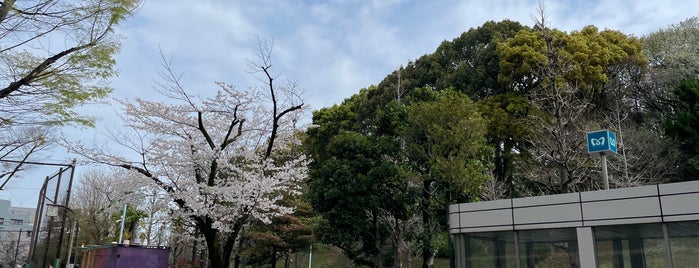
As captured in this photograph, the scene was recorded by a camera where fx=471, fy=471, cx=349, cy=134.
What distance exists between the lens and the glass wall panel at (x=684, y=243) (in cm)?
707

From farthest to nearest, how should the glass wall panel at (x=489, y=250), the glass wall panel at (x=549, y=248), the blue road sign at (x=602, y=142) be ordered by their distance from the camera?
the glass wall panel at (x=489, y=250)
the blue road sign at (x=602, y=142)
the glass wall panel at (x=549, y=248)

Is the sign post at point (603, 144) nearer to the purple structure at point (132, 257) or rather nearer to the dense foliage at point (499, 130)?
the dense foliage at point (499, 130)

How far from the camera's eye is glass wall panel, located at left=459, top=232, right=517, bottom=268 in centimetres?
873

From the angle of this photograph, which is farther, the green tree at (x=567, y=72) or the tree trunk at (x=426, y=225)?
the green tree at (x=567, y=72)

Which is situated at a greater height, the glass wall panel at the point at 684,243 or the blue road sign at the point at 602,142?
the blue road sign at the point at 602,142

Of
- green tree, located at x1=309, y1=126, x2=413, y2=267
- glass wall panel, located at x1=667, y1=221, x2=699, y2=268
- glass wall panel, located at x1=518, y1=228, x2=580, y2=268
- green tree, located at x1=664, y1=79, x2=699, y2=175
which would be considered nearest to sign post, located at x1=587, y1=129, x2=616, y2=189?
glass wall panel, located at x1=518, y1=228, x2=580, y2=268

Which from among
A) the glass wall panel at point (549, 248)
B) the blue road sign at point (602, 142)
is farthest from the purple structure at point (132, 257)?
the blue road sign at point (602, 142)

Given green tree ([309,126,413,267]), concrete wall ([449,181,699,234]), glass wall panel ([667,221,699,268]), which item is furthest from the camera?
green tree ([309,126,413,267])

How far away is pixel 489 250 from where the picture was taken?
29.7ft

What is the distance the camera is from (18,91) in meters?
6.37

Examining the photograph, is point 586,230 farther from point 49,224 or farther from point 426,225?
point 49,224

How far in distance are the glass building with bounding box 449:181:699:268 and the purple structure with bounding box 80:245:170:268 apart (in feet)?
22.9

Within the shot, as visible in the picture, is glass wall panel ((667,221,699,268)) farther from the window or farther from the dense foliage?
the dense foliage

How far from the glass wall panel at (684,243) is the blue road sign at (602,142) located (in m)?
1.72
